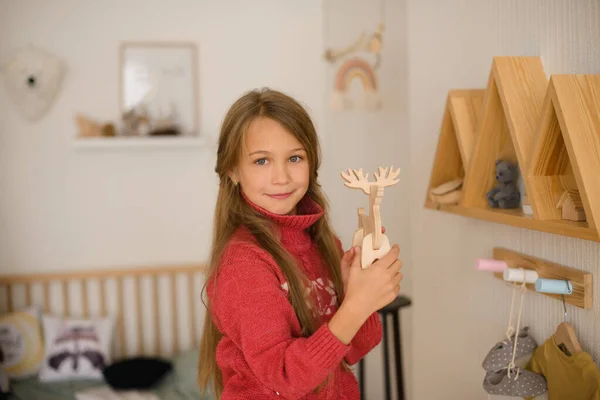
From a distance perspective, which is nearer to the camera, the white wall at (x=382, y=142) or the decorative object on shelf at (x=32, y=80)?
the white wall at (x=382, y=142)

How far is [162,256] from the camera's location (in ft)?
8.90

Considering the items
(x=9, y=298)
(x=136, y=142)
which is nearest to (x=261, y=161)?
(x=136, y=142)

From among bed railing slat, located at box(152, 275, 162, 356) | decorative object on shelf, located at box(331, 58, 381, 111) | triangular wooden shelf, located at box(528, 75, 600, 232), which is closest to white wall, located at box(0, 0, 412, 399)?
bed railing slat, located at box(152, 275, 162, 356)

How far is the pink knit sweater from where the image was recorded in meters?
0.88

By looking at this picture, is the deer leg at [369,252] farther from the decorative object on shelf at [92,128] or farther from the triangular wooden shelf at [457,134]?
the decorative object on shelf at [92,128]

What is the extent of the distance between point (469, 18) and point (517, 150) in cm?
54

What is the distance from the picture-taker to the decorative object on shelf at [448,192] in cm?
130

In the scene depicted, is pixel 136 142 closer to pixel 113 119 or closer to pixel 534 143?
pixel 113 119

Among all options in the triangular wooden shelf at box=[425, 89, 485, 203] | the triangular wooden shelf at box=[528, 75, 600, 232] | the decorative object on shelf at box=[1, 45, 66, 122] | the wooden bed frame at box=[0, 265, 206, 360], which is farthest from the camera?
the wooden bed frame at box=[0, 265, 206, 360]

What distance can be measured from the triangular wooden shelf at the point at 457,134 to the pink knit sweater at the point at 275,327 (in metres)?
0.37

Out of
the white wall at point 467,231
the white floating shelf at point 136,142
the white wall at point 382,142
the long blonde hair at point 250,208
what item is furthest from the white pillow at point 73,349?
the long blonde hair at point 250,208

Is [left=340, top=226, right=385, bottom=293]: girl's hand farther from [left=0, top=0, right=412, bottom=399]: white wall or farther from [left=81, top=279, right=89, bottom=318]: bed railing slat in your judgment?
[left=81, top=279, right=89, bottom=318]: bed railing slat

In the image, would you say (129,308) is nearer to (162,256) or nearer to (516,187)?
(162,256)

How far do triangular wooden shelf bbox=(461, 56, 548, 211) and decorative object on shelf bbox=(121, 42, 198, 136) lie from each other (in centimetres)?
172
